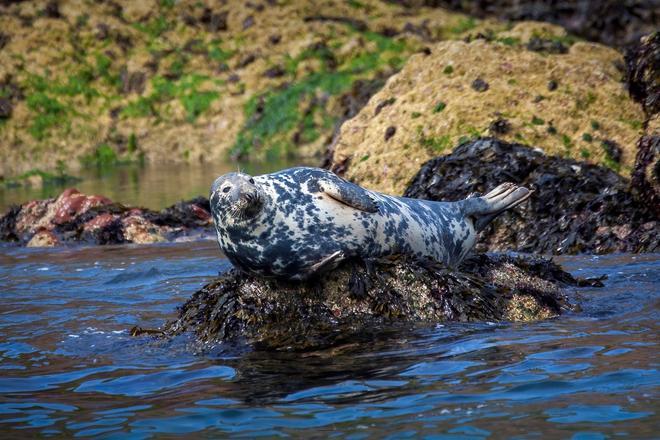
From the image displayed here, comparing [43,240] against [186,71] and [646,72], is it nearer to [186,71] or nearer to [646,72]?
[646,72]

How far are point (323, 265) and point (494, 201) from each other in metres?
2.11

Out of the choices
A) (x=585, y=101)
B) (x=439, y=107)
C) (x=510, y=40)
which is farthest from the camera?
(x=510, y=40)

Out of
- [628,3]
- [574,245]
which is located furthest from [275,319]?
[628,3]

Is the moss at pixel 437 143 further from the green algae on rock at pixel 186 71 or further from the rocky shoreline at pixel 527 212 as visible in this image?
the green algae on rock at pixel 186 71

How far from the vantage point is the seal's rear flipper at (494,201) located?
8.09 m

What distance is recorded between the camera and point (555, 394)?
4.94 metres

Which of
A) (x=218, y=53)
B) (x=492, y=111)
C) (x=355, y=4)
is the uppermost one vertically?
(x=355, y=4)

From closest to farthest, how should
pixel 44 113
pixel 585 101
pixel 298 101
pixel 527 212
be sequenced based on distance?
pixel 527 212, pixel 585 101, pixel 298 101, pixel 44 113

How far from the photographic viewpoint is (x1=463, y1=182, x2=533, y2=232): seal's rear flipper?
809 centimetres

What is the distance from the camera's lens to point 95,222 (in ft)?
45.8

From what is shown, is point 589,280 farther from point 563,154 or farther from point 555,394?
point 563,154

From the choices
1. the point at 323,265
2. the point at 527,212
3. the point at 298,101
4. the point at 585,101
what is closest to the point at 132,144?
the point at 298,101

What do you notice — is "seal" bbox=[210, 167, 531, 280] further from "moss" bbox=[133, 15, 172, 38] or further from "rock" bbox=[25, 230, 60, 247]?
"moss" bbox=[133, 15, 172, 38]

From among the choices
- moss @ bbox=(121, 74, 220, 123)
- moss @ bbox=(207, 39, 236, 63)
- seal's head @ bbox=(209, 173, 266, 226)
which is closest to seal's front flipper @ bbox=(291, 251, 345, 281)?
seal's head @ bbox=(209, 173, 266, 226)
